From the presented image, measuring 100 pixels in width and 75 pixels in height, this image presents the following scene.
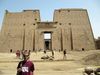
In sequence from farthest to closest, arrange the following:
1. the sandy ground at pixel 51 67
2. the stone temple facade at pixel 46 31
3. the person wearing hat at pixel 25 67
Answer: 1. the stone temple facade at pixel 46 31
2. the sandy ground at pixel 51 67
3. the person wearing hat at pixel 25 67

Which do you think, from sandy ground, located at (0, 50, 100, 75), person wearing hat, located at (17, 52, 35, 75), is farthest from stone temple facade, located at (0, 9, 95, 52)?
person wearing hat, located at (17, 52, 35, 75)

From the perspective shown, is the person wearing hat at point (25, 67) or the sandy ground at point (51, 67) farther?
the sandy ground at point (51, 67)

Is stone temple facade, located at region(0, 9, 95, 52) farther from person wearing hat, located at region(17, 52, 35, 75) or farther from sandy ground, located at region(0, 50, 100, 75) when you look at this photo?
person wearing hat, located at region(17, 52, 35, 75)

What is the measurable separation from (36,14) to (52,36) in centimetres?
643

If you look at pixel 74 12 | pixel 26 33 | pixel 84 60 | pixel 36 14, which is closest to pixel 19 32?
pixel 26 33

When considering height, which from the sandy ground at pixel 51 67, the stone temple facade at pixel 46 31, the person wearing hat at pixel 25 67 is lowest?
the sandy ground at pixel 51 67

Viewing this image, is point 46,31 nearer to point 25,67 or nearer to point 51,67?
point 51,67

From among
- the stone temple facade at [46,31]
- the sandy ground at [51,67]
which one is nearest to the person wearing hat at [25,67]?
the sandy ground at [51,67]

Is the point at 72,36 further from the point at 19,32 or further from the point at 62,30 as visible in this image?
the point at 19,32

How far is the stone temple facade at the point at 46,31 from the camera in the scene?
154 ft

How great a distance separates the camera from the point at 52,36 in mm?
47625

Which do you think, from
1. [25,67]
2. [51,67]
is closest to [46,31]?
[51,67]

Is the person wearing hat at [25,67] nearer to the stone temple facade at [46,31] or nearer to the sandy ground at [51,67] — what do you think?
the sandy ground at [51,67]

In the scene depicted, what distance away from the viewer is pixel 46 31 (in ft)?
157
